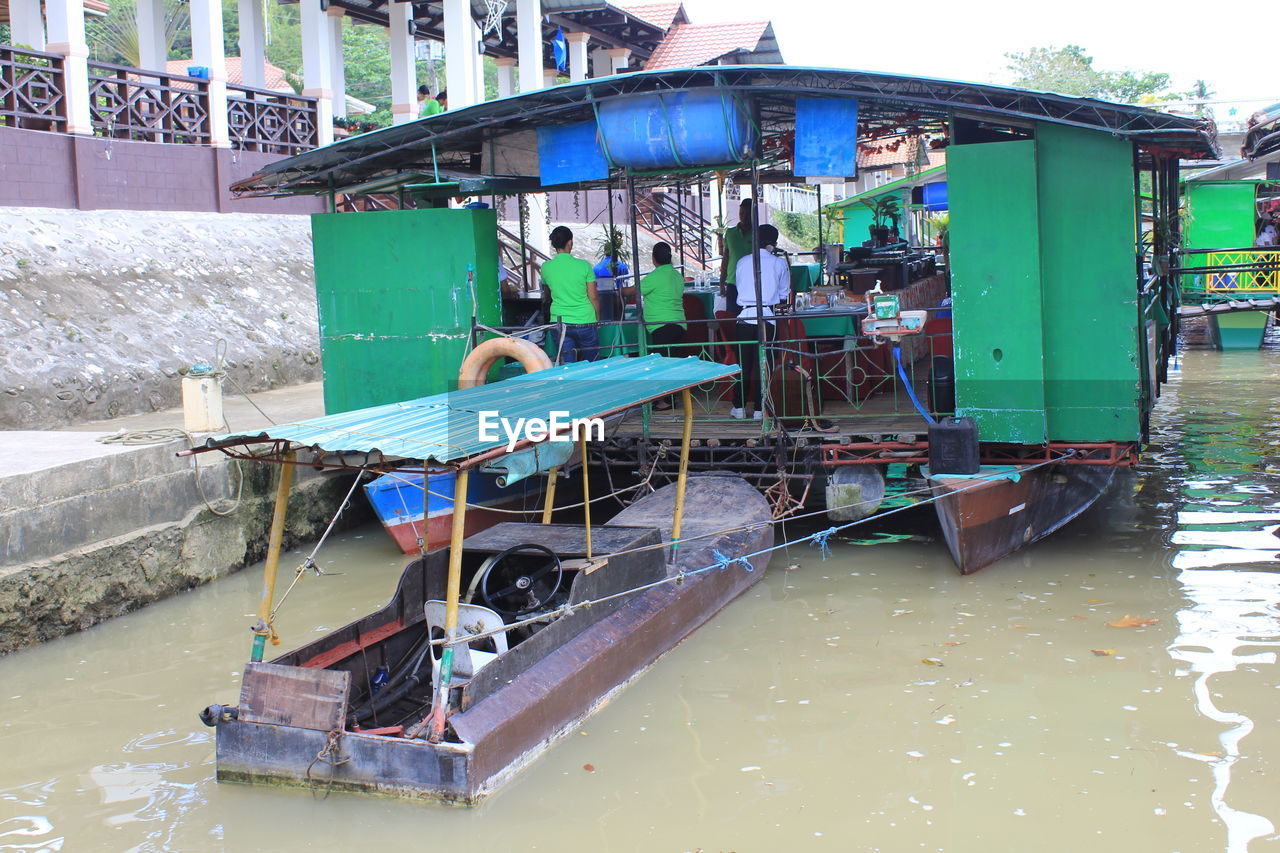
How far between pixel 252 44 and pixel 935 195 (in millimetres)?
12158

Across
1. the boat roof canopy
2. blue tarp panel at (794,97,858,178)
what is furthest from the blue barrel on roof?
blue tarp panel at (794,97,858,178)

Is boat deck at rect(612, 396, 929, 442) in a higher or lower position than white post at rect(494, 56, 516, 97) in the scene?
lower

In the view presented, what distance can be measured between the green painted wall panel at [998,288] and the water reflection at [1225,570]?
163cm

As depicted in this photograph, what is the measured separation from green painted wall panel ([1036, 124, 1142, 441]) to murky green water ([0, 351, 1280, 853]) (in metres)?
1.20

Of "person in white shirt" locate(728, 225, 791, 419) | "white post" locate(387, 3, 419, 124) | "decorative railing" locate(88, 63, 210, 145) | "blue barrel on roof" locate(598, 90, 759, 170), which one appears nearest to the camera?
"blue barrel on roof" locate(598, 90, 759, 170)

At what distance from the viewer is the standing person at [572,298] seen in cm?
1004

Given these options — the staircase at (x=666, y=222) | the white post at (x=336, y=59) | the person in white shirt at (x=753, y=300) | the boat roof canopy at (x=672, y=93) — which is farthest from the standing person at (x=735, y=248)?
the white post at (x=336, y=59)

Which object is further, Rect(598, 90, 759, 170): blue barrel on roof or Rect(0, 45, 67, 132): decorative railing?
Rect(0, 45, 67, 132): decorative railing

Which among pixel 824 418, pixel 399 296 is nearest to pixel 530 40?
pixel 399 296

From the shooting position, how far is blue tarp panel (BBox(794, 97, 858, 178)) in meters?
8.62

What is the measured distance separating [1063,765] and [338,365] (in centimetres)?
723

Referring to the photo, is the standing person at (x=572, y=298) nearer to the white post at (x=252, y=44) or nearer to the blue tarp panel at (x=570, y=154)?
the blue tarp panel at (x=570, y=154)

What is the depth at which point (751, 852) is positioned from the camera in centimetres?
471

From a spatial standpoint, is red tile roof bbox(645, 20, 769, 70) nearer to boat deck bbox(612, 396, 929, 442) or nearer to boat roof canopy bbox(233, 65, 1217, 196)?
boat roof canopy bbox(233, 65, 1217, 196)
